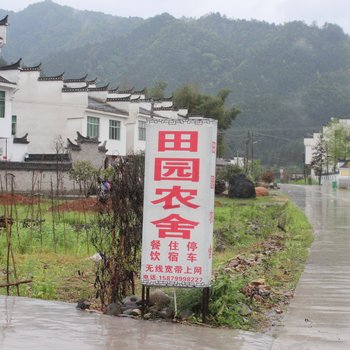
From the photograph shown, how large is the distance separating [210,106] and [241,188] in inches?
1170

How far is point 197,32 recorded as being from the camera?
438 ft

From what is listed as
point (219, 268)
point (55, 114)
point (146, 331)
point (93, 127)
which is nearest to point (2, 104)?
point (55, 114)

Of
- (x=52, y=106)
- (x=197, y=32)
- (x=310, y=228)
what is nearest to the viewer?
(x=310, y=228)

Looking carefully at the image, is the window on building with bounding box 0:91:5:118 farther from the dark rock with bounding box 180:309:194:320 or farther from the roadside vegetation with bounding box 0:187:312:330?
the dark rock with bounding box 180:309:194:320

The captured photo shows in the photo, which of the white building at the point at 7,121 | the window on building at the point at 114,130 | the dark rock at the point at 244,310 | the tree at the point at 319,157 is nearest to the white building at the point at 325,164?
the tree at the point at 319,157

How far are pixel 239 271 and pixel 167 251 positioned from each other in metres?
4.01

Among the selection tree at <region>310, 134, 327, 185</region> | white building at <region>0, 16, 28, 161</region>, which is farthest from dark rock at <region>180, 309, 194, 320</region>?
tree at <region>310, 134, 327, 185</region>

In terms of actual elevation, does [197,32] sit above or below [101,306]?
above

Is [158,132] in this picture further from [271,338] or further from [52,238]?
[52,238]

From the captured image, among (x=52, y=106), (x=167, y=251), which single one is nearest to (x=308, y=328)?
(x=167, y=251)

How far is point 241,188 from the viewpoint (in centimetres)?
4188

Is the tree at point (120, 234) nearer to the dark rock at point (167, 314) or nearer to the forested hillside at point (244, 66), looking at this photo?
the dark rock at point (167, 314)

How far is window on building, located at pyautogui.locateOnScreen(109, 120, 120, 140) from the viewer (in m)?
50.7

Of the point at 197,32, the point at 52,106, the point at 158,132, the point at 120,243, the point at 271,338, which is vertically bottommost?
the point at 271,338
